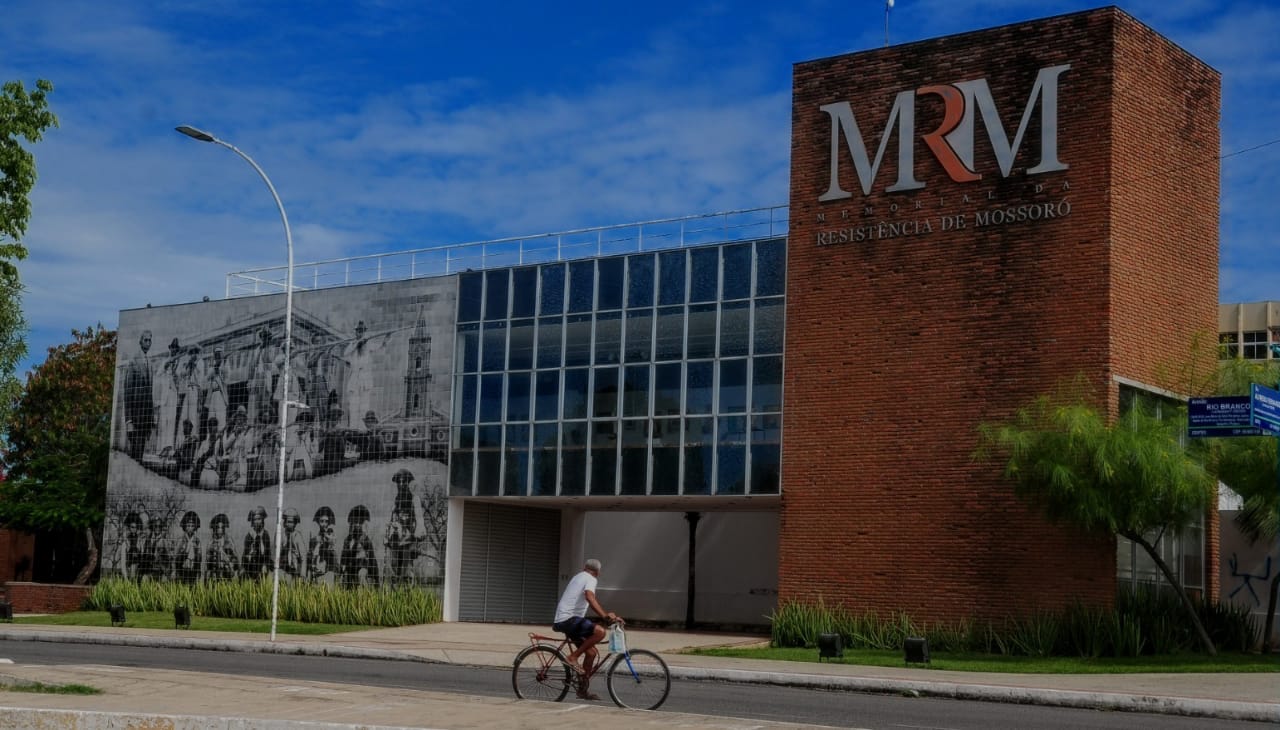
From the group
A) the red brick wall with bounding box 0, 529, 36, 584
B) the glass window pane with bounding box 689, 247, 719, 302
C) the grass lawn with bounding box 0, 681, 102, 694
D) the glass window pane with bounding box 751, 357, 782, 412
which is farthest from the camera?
the red brick wall with bounding box 0, 529, 36, 584

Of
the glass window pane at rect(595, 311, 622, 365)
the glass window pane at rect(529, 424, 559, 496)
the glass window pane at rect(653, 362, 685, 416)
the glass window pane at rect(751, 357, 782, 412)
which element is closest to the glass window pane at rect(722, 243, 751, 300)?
the glass window pane at rect(751, 357, 782, 412)

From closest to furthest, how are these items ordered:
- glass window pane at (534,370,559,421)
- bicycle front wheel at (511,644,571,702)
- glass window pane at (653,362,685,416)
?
bicycle front wheel at (511,644,571,702)
glass window pane at (653,362,685,416)
glass window pane at (534,370,559,421)

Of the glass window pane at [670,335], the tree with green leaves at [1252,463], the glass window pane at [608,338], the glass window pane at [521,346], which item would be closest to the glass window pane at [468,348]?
the glass window pane at [521,346]

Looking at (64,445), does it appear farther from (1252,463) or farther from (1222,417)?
(1222,417)

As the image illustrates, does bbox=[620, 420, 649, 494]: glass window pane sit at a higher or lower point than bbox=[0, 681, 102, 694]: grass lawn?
higher

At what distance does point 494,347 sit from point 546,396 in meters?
2.15

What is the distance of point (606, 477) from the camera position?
35.0m

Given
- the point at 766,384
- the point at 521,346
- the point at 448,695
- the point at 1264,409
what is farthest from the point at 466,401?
the point at 1264,409

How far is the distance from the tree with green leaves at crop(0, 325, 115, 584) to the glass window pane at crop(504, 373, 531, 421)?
1952cm

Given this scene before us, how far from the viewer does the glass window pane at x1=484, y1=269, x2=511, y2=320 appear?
37.5 meters

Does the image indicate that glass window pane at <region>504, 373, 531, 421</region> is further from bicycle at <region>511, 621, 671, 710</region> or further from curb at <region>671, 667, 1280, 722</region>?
bicycle at <region>511, 621, 671, 710</region>

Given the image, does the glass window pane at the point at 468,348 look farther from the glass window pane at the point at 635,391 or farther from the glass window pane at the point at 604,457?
the glass window pane at the point at 635,391

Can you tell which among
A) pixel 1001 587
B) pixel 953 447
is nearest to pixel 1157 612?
pixel 1001 587

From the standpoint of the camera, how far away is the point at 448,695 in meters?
16.8
